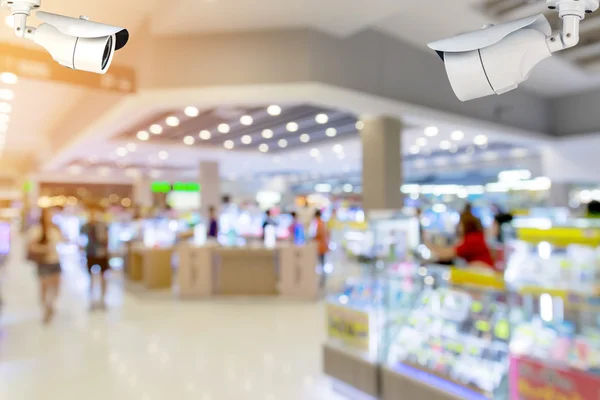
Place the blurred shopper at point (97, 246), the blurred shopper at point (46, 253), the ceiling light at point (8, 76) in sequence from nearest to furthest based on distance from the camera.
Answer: the ceiling light at point (8, 76)
the blurred shopper at point (46, 253)
the blurred shopper at point (97, 246)

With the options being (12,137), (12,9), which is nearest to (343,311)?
(12,9)

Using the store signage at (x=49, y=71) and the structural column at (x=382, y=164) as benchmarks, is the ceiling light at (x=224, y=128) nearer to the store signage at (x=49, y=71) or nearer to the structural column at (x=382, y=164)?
the structural column at (x=382, y=164)

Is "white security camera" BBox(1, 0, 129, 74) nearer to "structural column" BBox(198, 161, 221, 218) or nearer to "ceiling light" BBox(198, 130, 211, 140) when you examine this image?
"ceiling light" BBox(198, 130, 211, 140)

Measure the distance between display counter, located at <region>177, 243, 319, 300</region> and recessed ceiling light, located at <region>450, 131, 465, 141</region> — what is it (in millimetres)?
3588

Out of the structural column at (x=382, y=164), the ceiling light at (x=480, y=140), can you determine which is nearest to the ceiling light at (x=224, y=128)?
the structural column at (x=382, y=164)

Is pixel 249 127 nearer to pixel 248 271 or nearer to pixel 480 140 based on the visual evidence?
pixel 248 271

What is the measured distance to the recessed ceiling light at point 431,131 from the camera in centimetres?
808

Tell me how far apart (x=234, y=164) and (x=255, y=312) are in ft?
30.9

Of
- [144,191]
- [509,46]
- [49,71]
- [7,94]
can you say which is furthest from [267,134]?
[144,191]

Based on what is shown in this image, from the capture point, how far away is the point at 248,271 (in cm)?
760

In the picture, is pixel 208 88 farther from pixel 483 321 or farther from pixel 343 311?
pixel 483 321

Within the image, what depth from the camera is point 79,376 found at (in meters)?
3.84

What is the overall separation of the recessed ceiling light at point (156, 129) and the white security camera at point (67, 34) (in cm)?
738

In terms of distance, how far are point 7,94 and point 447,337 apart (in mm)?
7703
